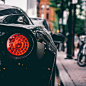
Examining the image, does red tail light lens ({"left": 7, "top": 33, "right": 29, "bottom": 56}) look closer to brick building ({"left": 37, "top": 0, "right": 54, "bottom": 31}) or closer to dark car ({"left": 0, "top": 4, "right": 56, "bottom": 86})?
dark car ({"left": 0, "top": 4, "right": 56, "bottom": 86})

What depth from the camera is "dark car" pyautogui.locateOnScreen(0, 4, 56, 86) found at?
188 cm

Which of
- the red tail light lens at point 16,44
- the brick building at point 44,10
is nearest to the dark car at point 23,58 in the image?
the red tail light lens at point 16,44

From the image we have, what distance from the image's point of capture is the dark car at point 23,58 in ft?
6.16

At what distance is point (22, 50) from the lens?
1.90 meters

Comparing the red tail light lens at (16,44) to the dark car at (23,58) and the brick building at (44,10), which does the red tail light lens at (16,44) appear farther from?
the brick building at (44,10)

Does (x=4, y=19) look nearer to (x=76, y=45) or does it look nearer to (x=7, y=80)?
(x=7, y=80)

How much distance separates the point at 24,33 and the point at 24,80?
0.51 meters

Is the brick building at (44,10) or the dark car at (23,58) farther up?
the brick building at (44,10)

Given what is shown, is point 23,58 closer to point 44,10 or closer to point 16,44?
point 16,44

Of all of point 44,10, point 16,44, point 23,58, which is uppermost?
point 44,10

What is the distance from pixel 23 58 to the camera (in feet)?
6.21

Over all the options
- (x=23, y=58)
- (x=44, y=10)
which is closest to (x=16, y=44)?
(x=23, y=58)

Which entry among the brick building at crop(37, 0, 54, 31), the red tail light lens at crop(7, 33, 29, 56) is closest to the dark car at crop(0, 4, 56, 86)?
the red tail light lens at crop(7, 33, 29, 56)

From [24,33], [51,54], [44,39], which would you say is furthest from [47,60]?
[24,33]
